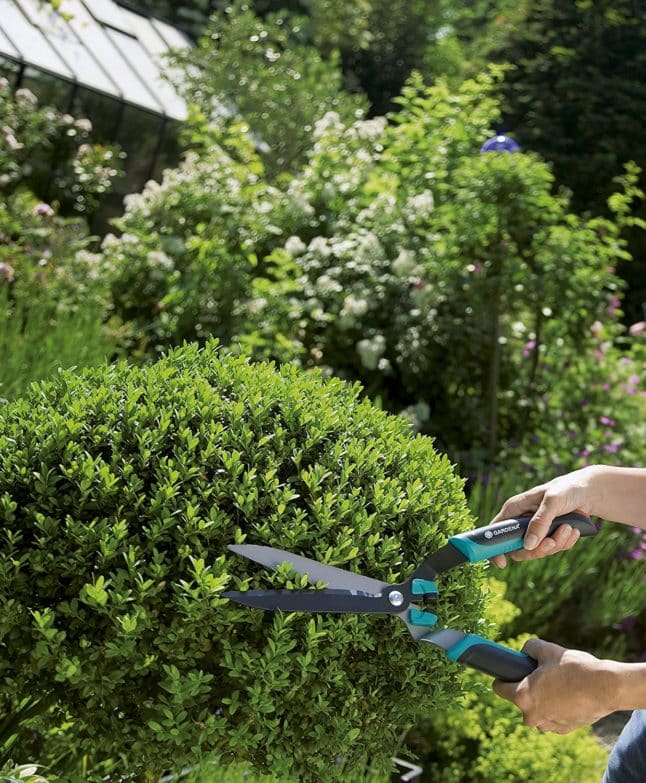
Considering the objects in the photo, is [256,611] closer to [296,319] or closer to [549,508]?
[549,508]

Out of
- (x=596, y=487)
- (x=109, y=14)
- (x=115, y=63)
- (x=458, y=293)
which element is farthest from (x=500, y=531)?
(x=109, y=14)

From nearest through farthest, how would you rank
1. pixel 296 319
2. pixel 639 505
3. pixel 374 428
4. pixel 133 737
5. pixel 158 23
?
1. pixel 133 737
2. pixel 639 505
3. pixel 374 428
4. pixel 296 319
5. pixel 158 23

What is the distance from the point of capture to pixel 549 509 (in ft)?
5.67

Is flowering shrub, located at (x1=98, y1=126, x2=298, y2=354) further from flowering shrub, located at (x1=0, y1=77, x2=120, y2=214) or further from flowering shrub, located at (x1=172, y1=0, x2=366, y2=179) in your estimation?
flowering shrub, located at (x1=172, y1=0, x2=366, y2=179)

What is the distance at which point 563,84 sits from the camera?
1457cm

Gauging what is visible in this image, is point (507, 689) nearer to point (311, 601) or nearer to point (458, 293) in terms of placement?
point (311, 601)

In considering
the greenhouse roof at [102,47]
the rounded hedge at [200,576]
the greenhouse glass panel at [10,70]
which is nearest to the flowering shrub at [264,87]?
the greenhouse roof at [102,47]

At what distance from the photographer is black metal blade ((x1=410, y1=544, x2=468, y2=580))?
5.59 ft

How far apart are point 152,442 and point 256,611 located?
0.36 m

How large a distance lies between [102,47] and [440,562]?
1138 cm

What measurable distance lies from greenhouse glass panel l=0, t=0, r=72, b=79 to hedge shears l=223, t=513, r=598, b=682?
31.8ft

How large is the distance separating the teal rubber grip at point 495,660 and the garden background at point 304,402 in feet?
0.67

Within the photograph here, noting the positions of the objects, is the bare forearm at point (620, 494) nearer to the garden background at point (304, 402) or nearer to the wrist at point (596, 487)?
the wrist at point (596, 487)

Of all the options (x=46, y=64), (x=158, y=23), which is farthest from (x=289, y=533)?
(x=158, y=23)
